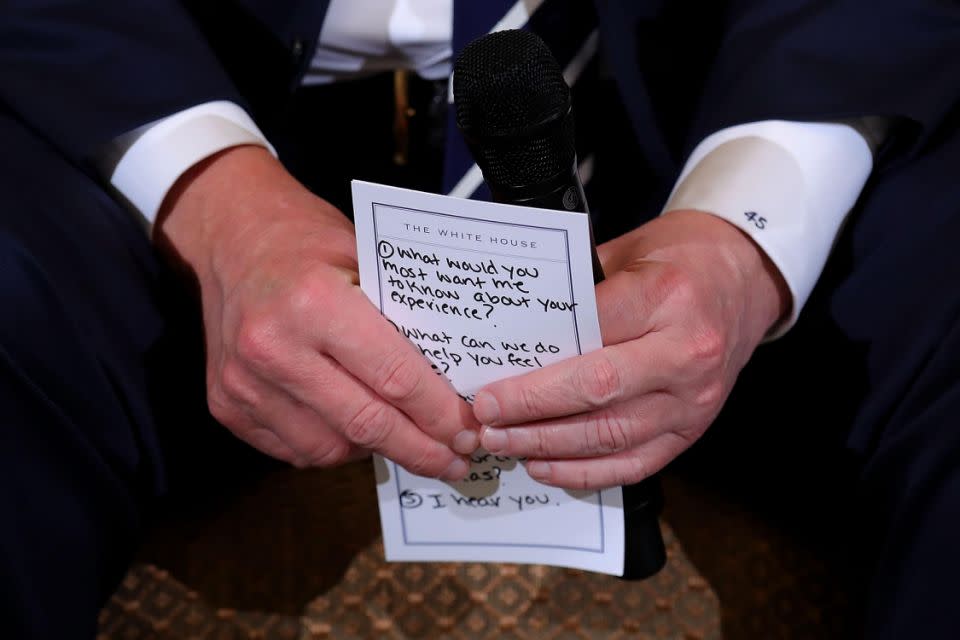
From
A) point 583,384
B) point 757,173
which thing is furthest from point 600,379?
point 757,173

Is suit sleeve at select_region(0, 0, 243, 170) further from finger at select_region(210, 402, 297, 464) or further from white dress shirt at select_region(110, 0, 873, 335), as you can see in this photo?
finger at select_region(210, 402, 297, 464)

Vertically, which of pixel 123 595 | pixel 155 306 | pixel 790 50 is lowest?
pixel 123 595

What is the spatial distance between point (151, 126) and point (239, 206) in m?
0.11

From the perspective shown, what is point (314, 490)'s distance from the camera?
2.33 ft

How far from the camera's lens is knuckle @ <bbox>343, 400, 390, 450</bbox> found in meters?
0.47

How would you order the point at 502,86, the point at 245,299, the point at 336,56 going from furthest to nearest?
1. the point at 336,56
2. the point at 245,299
3. the point at 502,86

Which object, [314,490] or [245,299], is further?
[314,490]

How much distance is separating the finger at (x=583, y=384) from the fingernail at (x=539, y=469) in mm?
44

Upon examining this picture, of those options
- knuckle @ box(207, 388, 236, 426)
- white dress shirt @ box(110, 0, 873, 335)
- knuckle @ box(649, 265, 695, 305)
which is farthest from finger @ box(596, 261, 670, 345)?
knuckle @ box(207, 388, 236, 426)

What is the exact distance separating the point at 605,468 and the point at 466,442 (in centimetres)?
8

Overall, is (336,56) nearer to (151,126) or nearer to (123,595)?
(151,126)

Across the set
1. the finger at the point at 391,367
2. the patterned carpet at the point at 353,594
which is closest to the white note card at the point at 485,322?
the finger at the point at 391,367

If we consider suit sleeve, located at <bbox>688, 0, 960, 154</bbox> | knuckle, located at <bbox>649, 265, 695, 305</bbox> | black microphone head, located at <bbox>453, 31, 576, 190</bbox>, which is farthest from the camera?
suit sleeve, located at <bbox>688, 0, 960, 154</bbox>

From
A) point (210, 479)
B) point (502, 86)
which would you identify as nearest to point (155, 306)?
point (210, 479)
